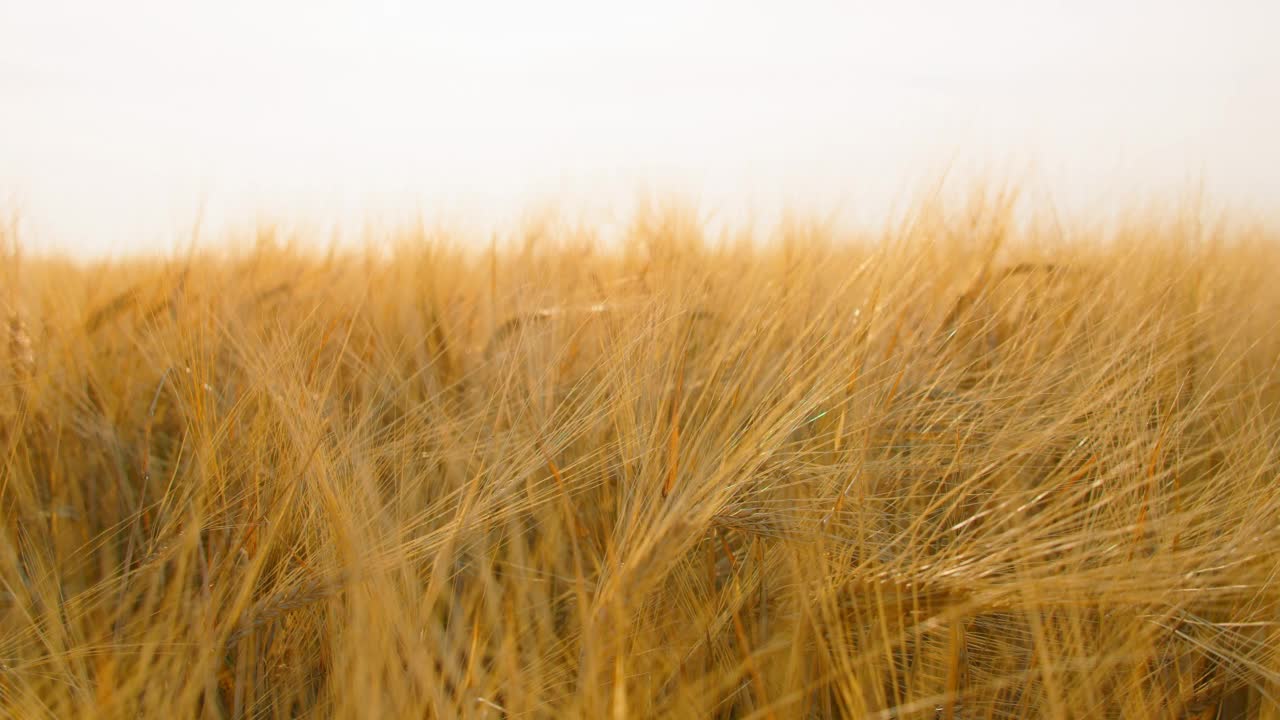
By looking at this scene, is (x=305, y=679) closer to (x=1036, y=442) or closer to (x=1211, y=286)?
(x=1036, y=442)

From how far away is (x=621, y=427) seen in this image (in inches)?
26.4

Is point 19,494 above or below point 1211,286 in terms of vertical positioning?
below

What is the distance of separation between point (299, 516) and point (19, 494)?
365 millimetres

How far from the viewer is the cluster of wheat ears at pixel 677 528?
54cm

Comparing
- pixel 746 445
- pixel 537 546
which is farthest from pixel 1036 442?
pixel 537 546

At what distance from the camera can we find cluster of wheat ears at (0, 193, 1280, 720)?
54 cm

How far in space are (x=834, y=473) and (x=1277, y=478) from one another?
365 millimetres

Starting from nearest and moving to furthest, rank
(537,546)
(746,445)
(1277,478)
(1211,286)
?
(746,445) → (1277,478) → (537,546) → (1211,286)

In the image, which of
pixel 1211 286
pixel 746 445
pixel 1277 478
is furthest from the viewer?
pixel 1211 286

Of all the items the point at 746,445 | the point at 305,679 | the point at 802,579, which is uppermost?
the point at 746,445

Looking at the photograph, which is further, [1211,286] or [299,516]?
[1211,286]

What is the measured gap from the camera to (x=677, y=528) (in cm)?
50

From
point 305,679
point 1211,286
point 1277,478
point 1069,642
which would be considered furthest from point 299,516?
point 1211,286

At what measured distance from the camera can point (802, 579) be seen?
0.59m
